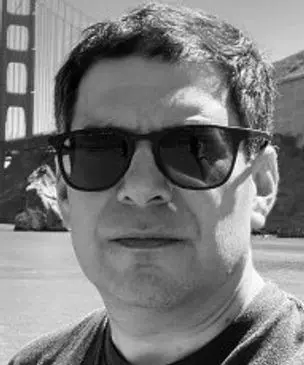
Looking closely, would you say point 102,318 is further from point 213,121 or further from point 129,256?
point 213,121

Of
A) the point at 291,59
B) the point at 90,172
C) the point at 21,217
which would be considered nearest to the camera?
the point at 90,172

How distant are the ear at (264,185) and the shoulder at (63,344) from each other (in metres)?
0.27

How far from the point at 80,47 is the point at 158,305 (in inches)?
14.9

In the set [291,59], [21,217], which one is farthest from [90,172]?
[291,59]

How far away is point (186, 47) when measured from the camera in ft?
3.94

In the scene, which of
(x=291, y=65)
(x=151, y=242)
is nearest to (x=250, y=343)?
(x=151, y=242)

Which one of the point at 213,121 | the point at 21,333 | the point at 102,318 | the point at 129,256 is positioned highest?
the point at 213,121

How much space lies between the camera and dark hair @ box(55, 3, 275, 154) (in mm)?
1206

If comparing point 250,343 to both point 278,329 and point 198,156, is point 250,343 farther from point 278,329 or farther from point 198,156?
point 198,156

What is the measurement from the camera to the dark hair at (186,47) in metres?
1.21

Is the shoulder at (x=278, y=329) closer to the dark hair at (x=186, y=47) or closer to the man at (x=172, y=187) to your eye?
the man at (x=172, y=187)

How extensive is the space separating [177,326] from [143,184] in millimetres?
186

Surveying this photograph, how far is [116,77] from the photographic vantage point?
121 centimetres

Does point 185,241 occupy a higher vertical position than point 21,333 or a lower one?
higher
